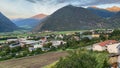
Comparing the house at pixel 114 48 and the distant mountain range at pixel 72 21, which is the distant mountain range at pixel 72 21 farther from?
the house at pixel 114 48

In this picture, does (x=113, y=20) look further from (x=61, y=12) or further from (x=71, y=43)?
(x=71, y=43)

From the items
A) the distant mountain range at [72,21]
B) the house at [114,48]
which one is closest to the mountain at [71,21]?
the distant mountain range at [72,21]

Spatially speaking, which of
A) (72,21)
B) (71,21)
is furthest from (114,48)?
(72,21)

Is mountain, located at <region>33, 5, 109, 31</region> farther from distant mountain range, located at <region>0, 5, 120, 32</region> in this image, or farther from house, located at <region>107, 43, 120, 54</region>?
house, located at <region>107, 43, 120, 54</region>

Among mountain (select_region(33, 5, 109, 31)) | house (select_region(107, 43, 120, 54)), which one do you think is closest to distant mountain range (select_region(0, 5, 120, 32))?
mountain (select_region(33, 5, 109, 31))

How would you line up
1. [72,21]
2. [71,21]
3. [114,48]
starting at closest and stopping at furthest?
[114,48] < [71,21] < [72,21]

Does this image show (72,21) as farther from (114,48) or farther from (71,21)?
(114,48)

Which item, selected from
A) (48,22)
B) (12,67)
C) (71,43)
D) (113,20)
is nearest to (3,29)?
(48,22)

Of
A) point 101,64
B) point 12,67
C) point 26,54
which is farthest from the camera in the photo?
point 26,54
